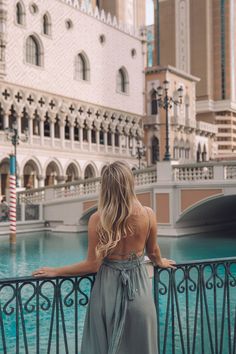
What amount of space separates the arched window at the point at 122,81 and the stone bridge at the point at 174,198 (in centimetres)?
1346

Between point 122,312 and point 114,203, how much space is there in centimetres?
56

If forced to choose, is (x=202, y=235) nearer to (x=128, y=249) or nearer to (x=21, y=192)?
(x=21, y=192)

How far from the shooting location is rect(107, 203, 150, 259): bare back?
2766mm

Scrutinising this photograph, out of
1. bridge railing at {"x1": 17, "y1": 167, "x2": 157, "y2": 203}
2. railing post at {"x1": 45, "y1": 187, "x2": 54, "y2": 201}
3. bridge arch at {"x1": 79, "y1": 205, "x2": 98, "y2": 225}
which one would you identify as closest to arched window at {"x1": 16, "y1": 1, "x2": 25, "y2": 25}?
bridge railing at {"x1": 17, "y1": 167, "x2": 157, "y2": 203}

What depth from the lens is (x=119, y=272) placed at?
280 cm

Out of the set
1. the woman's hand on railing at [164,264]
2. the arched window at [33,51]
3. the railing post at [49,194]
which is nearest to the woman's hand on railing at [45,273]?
the woman's hand on railing at [164,264]

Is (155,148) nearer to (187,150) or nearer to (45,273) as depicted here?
(187,150)

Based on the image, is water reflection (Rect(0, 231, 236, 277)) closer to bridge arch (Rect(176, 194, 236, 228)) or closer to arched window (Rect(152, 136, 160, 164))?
bridge arch (Rect(176, 194, 236, 228))

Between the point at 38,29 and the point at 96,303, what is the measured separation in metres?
25.6

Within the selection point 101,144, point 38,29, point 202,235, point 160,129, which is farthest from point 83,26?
point 202,235

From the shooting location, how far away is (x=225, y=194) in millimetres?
15945

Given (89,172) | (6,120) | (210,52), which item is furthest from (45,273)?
(210,52)

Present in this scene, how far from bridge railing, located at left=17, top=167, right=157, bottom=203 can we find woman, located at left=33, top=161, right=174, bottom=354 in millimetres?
15057

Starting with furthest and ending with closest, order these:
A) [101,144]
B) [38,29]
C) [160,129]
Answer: [160,129] → [101,144] → [38,29]
